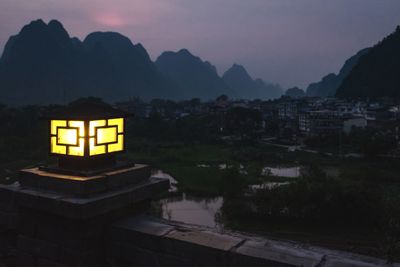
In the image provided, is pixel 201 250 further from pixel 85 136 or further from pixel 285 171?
pixel 285 171

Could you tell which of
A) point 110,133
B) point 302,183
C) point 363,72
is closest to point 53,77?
point 363,72

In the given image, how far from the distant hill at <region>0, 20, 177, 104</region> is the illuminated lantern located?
114m

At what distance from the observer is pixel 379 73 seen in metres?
80.5

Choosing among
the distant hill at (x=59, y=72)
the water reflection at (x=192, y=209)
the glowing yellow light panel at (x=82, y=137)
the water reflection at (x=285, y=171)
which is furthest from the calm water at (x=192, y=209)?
the distant hill at (x=59, y=72)

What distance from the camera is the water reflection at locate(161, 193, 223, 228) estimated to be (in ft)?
62.3

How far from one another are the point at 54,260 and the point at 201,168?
29.5m

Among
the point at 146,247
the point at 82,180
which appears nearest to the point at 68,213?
the point at 82,180

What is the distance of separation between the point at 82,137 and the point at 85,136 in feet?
0.09

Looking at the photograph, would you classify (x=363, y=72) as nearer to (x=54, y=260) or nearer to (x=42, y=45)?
(x=54, y=260)

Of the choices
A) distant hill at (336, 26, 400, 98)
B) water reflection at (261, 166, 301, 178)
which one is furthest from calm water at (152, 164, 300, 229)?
distant hill at (336, 26, 400, 98)

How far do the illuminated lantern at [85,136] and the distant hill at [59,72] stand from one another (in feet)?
374

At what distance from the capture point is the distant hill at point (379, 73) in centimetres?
7638

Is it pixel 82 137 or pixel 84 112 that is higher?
pixel 84 112

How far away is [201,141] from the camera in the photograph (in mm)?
51812
